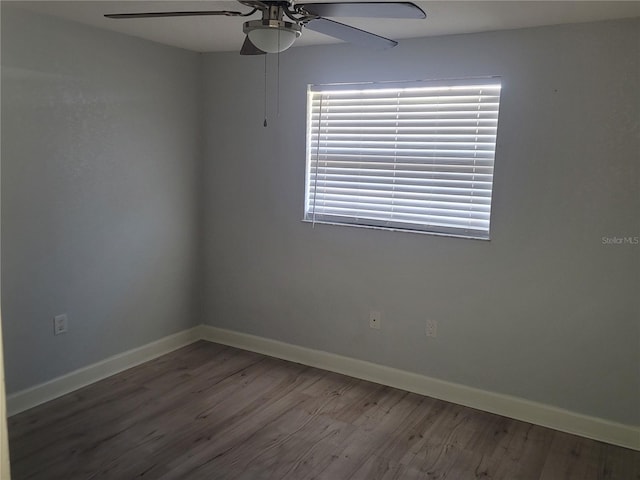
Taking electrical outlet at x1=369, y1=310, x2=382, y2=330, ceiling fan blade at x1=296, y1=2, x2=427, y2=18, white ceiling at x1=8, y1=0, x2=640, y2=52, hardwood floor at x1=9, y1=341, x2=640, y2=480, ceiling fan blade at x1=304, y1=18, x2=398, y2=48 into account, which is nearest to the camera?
ceiling fan blade at x1=296, y1=2, x2=427, y2=18

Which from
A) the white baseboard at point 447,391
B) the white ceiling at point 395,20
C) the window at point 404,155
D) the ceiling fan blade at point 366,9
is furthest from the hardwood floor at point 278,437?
the white ceiling at point 395,20

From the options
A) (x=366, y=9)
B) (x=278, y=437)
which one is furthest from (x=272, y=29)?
(x=278, y=437)

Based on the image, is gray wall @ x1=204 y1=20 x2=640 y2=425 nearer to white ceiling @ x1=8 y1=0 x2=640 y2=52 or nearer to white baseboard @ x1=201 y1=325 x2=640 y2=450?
white baseboard @ x1=201 y1=325 x2=640 y2=450

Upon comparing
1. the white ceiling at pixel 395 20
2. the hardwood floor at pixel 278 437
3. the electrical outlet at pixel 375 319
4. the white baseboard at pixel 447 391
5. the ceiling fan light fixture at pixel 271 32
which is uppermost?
the white ceiling at pixel 395 20

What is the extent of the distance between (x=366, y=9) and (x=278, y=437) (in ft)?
7.10

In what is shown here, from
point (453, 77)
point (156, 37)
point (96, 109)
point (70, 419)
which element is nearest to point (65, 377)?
point (70, 419)

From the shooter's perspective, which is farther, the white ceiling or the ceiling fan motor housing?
the white ceiling

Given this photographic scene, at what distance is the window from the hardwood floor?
Result: 1127mm

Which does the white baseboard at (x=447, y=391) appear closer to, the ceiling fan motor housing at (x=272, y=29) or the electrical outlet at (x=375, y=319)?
the electrical outlet at (x=375, y=319)

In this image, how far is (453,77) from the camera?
10.3 ft

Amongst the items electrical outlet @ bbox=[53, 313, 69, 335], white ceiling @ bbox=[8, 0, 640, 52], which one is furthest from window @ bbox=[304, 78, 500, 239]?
electrical outlet @ bbox=[53, 313, 69, 335]

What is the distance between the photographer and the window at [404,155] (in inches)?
124

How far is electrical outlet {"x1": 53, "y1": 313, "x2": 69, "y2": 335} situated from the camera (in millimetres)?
3193

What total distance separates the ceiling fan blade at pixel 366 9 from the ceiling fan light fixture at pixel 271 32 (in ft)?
0.32
